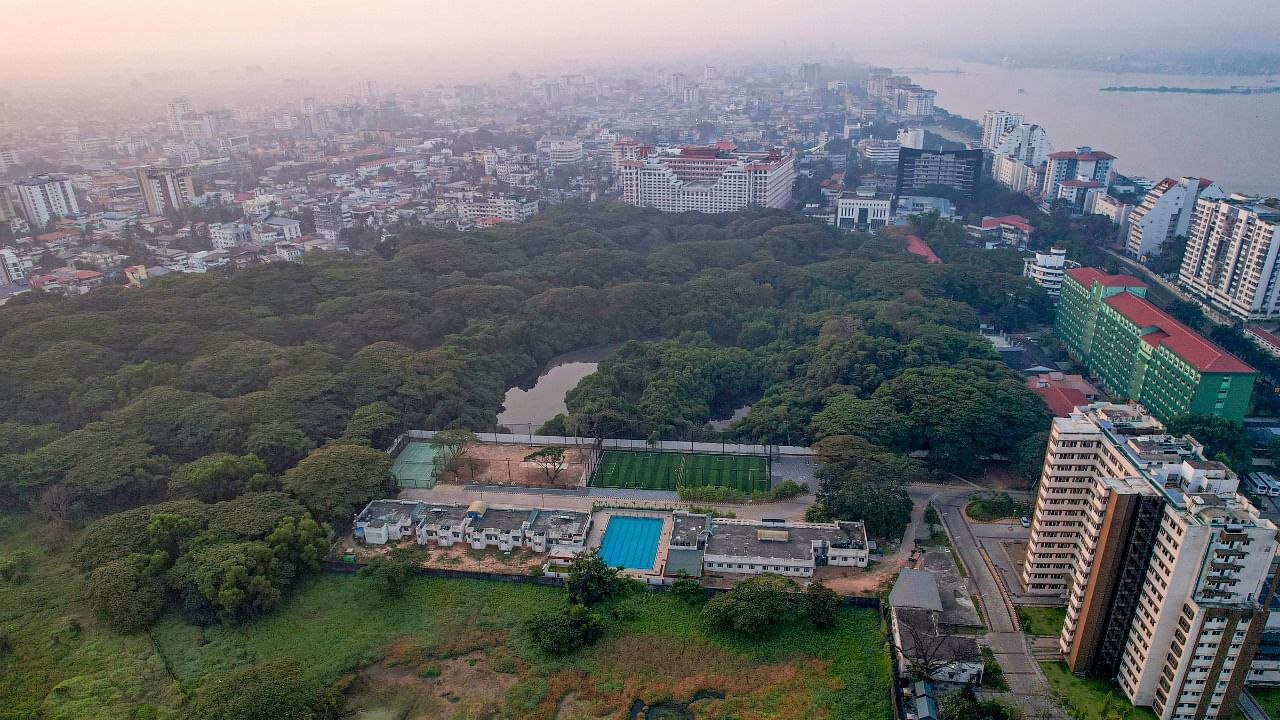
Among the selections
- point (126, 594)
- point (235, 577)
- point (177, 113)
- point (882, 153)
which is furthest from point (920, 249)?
point (177, 113)

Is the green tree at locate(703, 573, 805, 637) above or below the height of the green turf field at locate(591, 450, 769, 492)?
above

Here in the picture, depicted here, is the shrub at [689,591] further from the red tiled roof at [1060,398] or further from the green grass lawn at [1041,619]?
the red tiled roof at [1060,398]

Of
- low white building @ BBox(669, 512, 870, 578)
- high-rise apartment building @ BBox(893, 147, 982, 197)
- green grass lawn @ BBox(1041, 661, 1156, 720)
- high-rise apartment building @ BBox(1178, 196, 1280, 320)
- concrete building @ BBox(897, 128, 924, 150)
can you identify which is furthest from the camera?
concrete building @ BBox(897, 128, 924, 150)

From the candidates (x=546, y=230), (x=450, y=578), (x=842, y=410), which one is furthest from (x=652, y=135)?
(x=450, y=578)

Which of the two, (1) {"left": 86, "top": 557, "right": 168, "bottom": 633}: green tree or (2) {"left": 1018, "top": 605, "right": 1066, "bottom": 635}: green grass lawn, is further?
(1) {"left": 86, "top": 557, "right": 168, "bottom": 633}: green tree

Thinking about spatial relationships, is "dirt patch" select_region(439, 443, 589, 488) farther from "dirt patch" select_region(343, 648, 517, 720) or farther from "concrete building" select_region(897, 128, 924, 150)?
"concrete building" select_region(897, 128, 924, 150)

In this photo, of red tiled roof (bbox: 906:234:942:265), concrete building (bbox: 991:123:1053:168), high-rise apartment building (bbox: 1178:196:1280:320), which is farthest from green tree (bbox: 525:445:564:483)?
concrete building (bbox: 991:123:1053:168)

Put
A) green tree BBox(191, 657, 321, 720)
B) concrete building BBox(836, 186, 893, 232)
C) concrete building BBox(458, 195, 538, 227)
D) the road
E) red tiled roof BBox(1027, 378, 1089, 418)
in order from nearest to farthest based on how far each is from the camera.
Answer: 1. green tree BBox(191, 657, 321, 720)
2. the road
3. red tiled roof BBox(1027, 378, 1089, 418)
4. concrete building BBox(836, 186, 893, 232)
5. concrete building BBox(458, 195, 538, 227)
